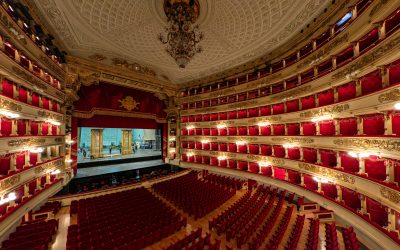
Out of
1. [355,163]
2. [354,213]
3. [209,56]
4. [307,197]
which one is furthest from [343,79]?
[209,56]

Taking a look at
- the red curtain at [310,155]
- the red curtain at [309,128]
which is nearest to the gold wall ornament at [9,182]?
the red curtain at [310,155]

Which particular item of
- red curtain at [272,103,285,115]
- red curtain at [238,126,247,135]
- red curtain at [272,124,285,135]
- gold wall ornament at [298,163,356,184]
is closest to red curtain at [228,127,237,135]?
red curtain at [238,126,247,135]

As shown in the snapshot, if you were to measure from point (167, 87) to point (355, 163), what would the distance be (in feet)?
54.0

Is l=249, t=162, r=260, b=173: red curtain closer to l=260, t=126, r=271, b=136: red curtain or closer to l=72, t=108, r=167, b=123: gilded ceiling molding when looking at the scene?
l=260, t=126, r=271, b=136: red curtain

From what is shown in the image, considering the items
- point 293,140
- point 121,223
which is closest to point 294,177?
point 293,140

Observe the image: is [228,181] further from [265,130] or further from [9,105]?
[9,105]

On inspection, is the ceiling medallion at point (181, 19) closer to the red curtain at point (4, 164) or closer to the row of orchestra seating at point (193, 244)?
the row of orchestra seating at point (193, 244)

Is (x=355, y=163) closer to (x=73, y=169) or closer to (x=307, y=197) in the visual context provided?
(x=307, y=197)

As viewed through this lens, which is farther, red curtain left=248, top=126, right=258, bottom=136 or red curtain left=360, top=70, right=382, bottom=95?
red curtain left=248, top=126, right=258, bottom=136

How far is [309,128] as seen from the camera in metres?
Answer: 10.6

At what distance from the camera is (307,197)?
32.8ft

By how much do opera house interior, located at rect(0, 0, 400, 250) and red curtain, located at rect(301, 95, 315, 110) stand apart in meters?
0.08

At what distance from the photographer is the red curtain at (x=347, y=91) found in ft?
26.3

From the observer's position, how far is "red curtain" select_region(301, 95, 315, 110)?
1051 cm
